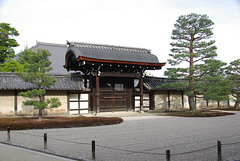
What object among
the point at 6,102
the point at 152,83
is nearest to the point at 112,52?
the point at 152,83

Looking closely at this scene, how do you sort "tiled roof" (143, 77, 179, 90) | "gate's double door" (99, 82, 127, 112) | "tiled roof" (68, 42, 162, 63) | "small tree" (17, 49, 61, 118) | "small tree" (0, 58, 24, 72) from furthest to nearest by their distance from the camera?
1. "small tree" (0, 58, 24, 72)
2. "tiled roof" (143, 77, 179, 90)
3. "gate's double door" (99, 82, 127, 112)
4. "tiled roof" (68, 42, 162, 63)
5. "small tree" (17, 49, 61, 118)

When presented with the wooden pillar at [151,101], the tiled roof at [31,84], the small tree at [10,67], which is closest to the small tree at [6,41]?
the small tree at [10,67]

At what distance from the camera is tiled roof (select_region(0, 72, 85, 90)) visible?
2016 centimetres

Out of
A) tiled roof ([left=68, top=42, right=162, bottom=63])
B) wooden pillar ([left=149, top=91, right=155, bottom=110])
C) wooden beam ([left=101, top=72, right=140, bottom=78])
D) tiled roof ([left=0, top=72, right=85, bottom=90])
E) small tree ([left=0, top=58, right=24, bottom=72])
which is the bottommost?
wooden pillar ([left=149, top=91, right=155, bottom=110])

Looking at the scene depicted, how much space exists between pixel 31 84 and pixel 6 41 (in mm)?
10802

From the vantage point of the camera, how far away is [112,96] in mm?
24594

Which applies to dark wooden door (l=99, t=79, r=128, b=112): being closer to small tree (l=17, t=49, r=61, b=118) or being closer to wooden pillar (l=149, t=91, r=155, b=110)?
wooden pillar (l=149, t=91, r=155, b=110)

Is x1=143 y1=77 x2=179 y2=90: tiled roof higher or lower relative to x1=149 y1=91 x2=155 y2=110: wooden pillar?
higher

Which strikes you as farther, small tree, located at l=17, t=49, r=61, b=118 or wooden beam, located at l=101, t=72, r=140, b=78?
wooden beam, located at l=101, t=72, r=140, b=78

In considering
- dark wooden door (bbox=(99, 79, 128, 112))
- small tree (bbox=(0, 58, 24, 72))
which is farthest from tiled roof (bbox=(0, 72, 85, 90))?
small tree (bbox=(0, 58, 24, 72))

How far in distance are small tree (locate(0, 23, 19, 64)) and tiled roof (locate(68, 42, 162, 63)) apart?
9.00 metres

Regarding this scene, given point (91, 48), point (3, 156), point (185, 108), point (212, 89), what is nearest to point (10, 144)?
point (3, 156)

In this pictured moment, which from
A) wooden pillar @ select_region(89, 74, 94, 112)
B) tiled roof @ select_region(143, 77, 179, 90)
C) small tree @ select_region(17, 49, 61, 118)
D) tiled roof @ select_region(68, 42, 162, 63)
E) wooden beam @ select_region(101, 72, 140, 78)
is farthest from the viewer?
tiled roof @ select_region(143, 77, 179, 90)

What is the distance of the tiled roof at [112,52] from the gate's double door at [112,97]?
3004 millimetres
